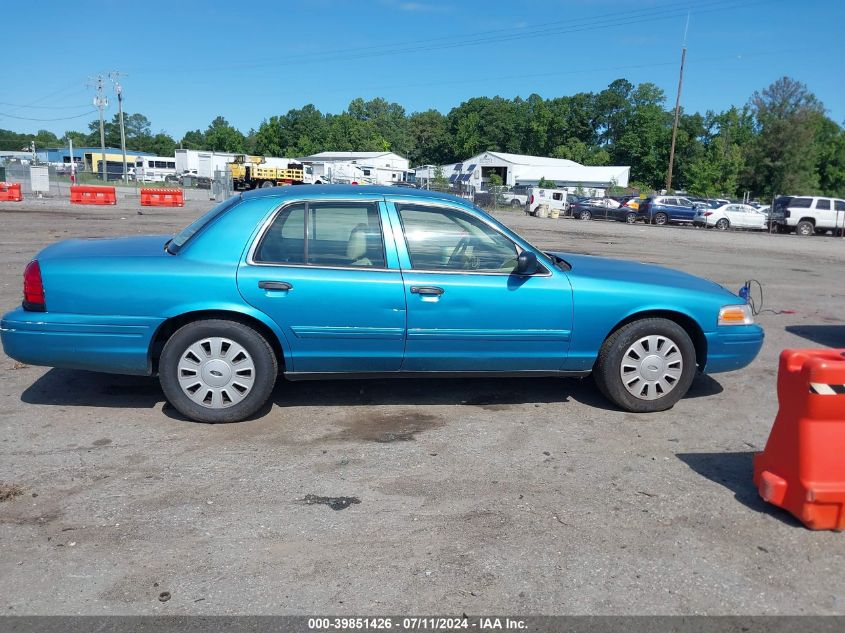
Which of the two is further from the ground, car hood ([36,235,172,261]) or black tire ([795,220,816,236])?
car hood ([36,235,172,261])

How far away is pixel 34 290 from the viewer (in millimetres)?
4586

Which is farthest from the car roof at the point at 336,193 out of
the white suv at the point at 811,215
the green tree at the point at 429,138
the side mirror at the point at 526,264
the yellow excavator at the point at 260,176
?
the green tree at the point at 429,138

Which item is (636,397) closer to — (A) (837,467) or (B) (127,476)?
(A) (837,467)

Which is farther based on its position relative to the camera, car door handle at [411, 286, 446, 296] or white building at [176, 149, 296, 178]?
white building at [176, 149, 296, 178]

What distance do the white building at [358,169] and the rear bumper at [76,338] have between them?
42615mm

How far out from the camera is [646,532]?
3469 mm

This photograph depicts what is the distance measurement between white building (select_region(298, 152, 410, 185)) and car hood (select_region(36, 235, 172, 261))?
41.8 metres

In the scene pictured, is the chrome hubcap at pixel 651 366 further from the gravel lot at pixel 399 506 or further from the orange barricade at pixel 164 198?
the orange barricade at pixel 164 198

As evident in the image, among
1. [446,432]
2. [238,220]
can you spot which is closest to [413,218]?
[238,220]

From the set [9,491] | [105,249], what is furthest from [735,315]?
[9,491]

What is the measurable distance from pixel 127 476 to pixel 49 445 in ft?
2.52

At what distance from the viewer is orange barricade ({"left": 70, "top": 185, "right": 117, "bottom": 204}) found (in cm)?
3014

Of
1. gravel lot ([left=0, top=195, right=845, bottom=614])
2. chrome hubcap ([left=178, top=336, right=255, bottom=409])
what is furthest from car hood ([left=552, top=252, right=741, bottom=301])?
chrome hubcap ([left=178, top=336, right=255, bottom=409])

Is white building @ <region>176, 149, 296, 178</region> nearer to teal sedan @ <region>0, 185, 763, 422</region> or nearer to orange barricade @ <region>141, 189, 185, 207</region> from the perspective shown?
orange barricade @ <region>141, 189, 185, 207</region>
